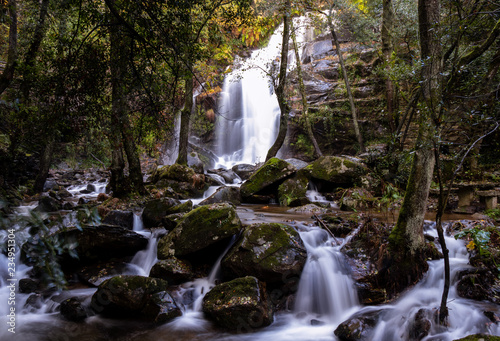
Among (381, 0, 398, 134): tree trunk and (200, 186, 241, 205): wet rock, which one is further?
(381, 0, 398, 134): tree trunk

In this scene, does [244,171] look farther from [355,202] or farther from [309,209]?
[355,202]

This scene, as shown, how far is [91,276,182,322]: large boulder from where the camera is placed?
13.4 feet

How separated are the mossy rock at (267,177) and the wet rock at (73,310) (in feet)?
21.8

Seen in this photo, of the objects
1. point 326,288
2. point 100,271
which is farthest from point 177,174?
point 326,288

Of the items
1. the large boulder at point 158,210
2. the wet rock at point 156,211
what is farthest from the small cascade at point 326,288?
the wet rock at point 156,211

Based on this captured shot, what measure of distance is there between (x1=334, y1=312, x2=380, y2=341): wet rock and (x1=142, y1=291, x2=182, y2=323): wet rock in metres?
2.40

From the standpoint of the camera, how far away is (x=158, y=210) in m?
7.16

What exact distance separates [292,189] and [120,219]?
18.6ft

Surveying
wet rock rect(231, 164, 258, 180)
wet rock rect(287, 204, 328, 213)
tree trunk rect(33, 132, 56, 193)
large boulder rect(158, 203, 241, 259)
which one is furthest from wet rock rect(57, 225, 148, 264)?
wet rock rect(231, 164, 258, 180)

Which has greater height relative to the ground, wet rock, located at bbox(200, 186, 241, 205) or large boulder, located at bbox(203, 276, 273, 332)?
wet rock, located at bbox(200, 186, 241, 205)

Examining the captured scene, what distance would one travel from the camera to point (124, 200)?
7.94 meters

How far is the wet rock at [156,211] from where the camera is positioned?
22.9 feet

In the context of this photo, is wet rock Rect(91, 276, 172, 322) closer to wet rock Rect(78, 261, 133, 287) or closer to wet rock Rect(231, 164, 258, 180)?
wet rock Rect(78, 261, 133, 287)

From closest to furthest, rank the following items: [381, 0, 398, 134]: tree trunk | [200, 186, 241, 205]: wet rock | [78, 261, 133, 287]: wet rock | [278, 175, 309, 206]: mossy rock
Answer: [78, 261, 133, 287]: wet rock → [200, 186, 241, 205]: wet rock → [278, 175, 309, 206]: mossy rock → [381, 0, 398, 134]: tree trunk
